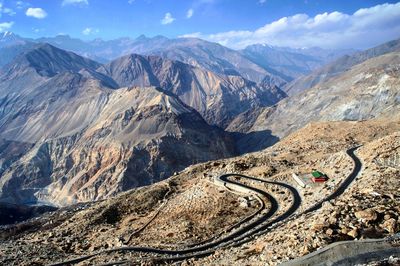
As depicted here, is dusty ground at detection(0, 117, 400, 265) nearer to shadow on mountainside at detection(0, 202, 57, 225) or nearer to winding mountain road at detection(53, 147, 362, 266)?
winding mountain road at detection(53, 147, 362, 266)

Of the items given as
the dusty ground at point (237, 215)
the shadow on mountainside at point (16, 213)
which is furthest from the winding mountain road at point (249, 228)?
the shadow on mountainside at point (16, 213)

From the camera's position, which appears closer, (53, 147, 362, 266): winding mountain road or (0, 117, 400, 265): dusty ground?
(0, 117, 400, 265): dusty ground

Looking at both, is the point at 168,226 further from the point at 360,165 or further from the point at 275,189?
the point at 360,165

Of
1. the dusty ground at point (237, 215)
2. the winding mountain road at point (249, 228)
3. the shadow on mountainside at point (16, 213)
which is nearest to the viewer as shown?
the dusty ground at point (237, 215)

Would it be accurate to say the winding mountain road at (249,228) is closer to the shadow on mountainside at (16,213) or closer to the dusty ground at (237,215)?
the dusty ground at (237,215)

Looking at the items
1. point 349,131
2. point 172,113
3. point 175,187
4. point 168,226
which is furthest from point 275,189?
point 172,113

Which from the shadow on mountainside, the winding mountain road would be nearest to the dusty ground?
the winding mountain road

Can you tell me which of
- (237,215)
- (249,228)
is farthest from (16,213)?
(249,228)

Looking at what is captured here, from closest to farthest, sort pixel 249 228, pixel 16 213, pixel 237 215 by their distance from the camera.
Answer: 1. pixel 249 228
2. pixel 237 215
3. pixel 16 213

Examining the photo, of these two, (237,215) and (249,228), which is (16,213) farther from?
(249,228)
